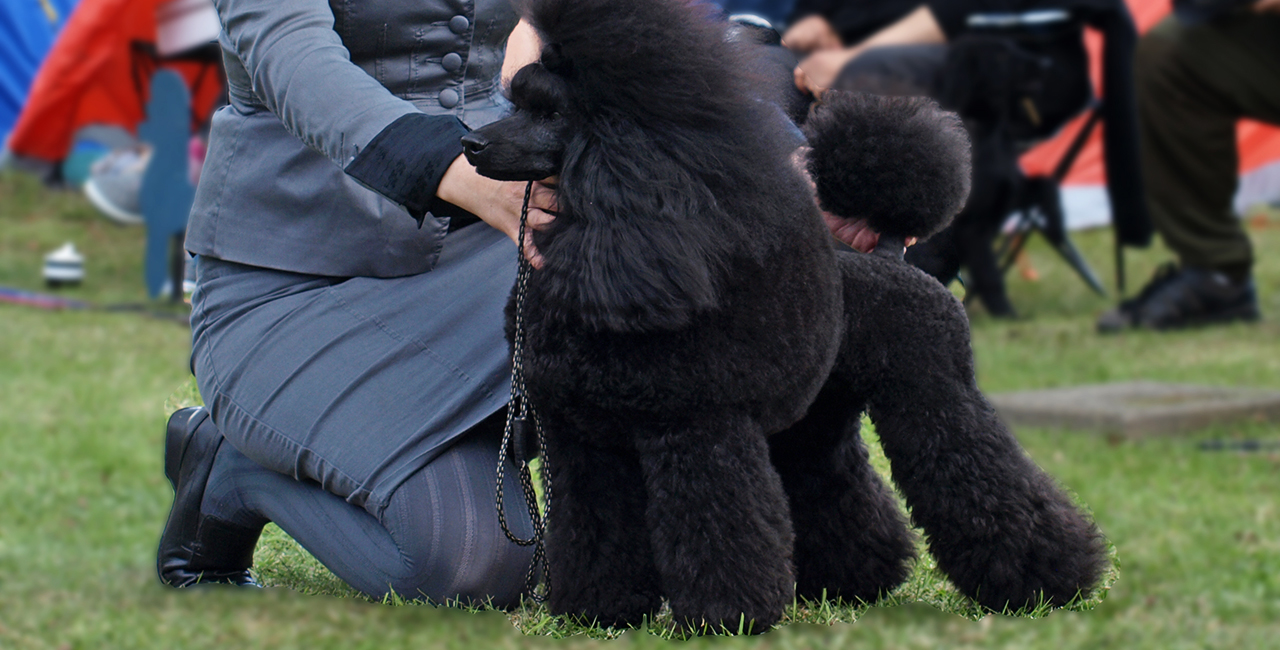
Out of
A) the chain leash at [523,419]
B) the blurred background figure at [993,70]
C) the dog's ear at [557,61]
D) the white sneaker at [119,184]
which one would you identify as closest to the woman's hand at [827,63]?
the blurred background figure at [993,70]

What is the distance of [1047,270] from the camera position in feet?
19.4

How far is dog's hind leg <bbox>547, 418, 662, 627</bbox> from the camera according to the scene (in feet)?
3.70

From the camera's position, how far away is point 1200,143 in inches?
172

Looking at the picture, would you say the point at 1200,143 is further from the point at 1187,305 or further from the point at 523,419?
the point at 523,419

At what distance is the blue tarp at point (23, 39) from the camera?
6.51m

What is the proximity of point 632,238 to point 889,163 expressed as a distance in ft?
1.27

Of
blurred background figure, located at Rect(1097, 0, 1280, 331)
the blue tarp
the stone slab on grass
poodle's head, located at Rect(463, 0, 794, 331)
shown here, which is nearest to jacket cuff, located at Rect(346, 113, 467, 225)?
poodle's head, located at Rect(463, 0, 794, 331)

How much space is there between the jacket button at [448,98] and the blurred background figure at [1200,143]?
353cm

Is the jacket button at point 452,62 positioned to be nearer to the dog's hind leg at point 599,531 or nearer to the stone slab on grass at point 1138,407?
the dog's hind leg at point 599,531

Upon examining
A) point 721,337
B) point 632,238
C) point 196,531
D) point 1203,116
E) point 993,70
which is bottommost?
point 1203,116

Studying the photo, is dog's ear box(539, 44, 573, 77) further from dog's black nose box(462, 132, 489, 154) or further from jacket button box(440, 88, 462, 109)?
jacket button box(440, 88, 462, 109)

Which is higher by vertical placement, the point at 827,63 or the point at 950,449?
the point at 950,449

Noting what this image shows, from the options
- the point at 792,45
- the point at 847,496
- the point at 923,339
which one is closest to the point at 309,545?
the point at 847,496

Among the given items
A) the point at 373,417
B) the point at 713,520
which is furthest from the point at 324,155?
the point at 713,520
